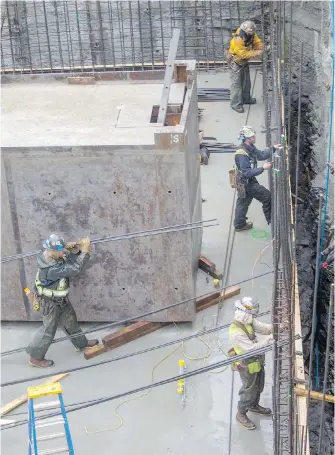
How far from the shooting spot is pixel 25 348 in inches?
381

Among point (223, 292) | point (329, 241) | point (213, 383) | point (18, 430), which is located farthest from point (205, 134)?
point (18, 430)

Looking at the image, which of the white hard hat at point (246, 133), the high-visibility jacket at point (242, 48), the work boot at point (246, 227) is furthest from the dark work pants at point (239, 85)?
the work boot at point (246, 227)

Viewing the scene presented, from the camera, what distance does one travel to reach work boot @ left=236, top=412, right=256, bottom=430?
8.77 meters

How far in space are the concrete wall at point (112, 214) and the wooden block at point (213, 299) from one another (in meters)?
0.36

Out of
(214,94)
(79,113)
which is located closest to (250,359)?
(79,113)

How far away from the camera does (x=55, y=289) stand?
934 centimetres

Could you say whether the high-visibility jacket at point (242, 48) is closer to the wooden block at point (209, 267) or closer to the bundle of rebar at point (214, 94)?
the bundle of rebar at point (214, 94)

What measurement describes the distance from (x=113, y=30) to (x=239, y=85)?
3628 mm

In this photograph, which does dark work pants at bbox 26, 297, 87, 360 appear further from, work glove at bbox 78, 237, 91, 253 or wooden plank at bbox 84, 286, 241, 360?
work glove at bbox 78, 237, 91, 253

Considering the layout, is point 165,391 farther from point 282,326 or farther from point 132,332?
point 282,326

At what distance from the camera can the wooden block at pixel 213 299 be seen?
34.5 ft

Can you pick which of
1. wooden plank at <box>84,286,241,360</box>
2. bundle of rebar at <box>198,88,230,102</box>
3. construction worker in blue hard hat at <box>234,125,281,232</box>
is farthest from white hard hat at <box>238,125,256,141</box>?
bundle of rebar at <box>198,88,230,102</box>

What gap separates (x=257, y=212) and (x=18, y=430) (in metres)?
5.36

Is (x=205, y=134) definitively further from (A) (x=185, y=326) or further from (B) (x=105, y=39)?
(A) (x=185, y=326)
